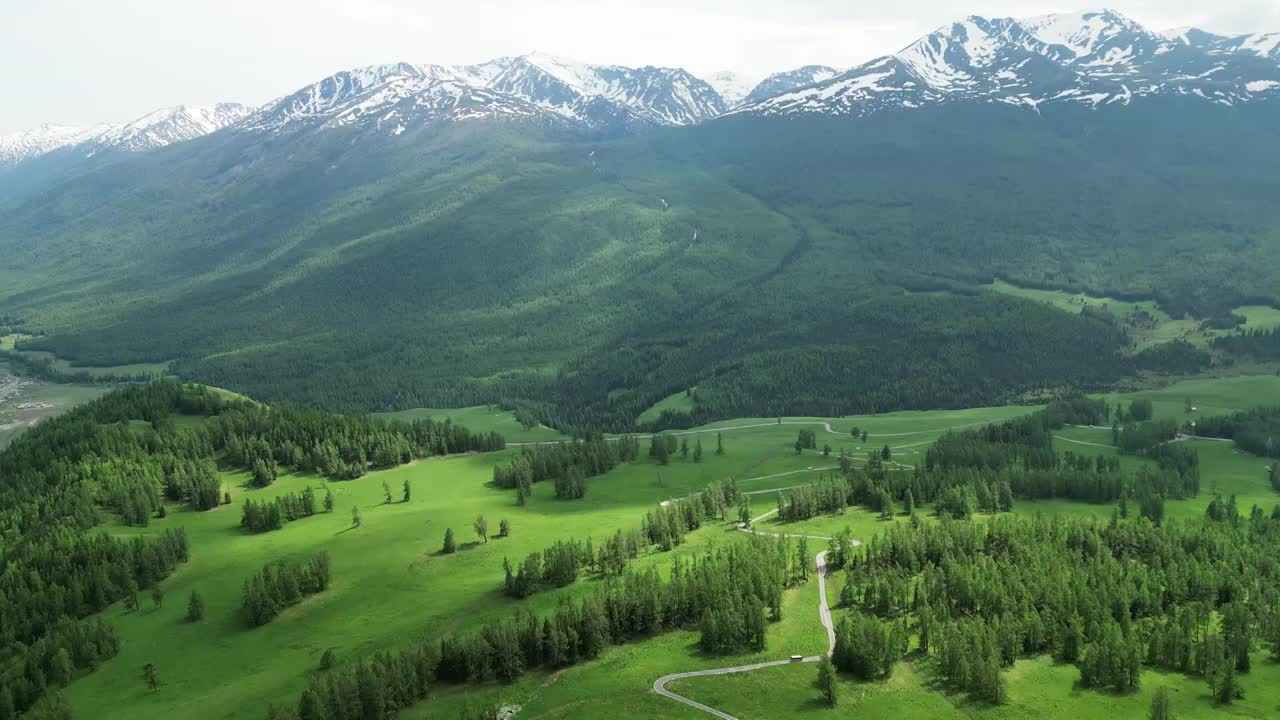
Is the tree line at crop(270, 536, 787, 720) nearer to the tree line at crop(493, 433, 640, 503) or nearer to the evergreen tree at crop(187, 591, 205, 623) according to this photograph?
the evergreen tree at crop(187, 591, 205, 623)

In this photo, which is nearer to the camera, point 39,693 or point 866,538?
point 39,693

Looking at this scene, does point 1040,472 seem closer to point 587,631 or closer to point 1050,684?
point 1050,684

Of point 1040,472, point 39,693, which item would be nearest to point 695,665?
point 39,693

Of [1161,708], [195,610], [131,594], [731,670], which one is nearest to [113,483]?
[131,594]

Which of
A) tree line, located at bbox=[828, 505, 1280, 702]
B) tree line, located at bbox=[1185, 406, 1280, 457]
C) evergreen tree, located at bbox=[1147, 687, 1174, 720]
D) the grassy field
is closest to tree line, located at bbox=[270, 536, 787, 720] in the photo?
the grassy field

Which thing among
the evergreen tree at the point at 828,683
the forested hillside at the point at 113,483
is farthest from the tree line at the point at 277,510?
the evergreen tree at the point at 828,683

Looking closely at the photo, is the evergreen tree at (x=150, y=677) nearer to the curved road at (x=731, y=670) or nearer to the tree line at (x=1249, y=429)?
the curved road at (x=731, y=670)

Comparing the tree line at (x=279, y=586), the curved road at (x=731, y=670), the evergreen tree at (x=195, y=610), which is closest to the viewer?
the curved road at (x=731, y=670)

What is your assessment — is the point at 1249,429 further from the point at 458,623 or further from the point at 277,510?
the point at 277,510
